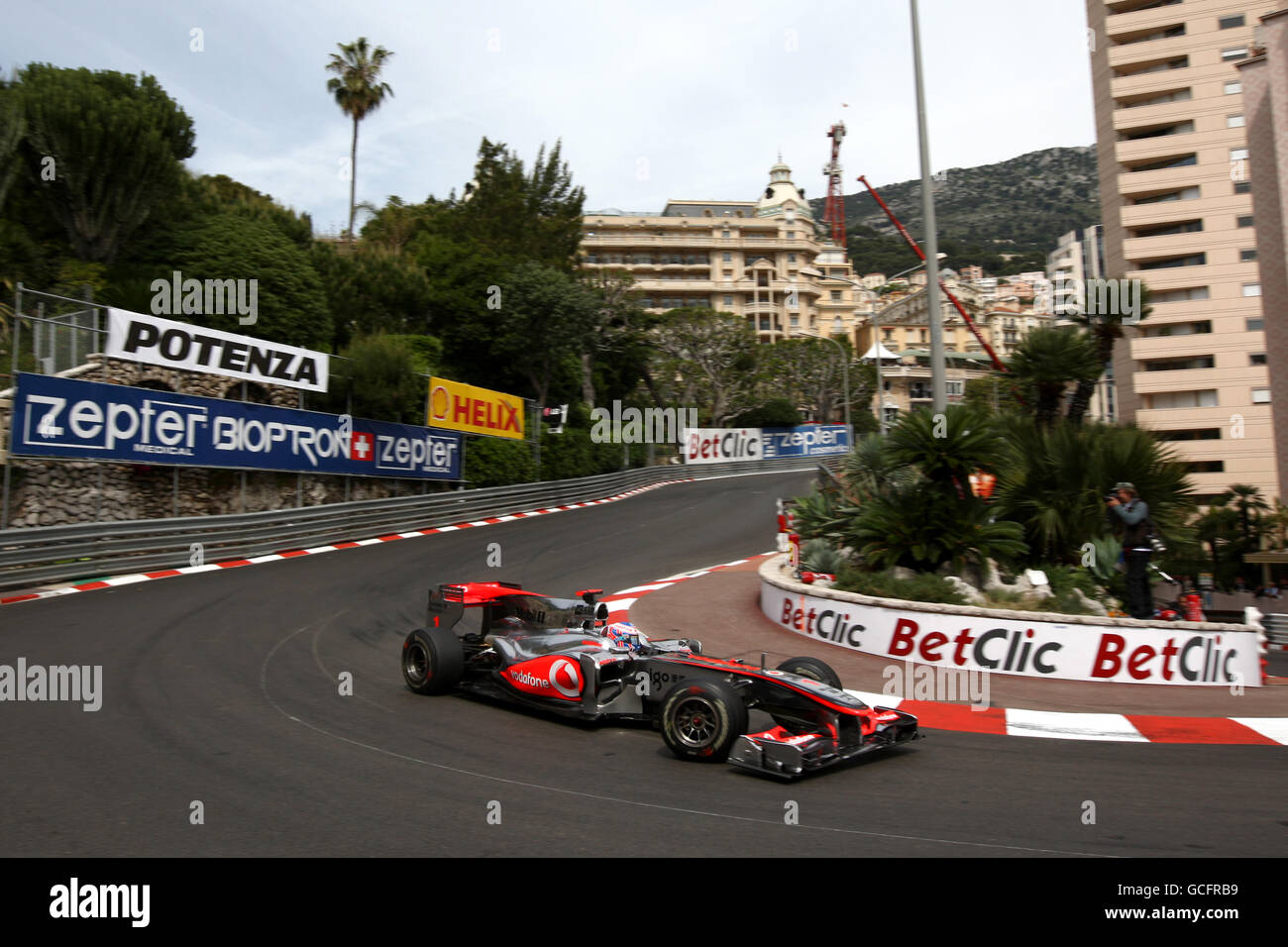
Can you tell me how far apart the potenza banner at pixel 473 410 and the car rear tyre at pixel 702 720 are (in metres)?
20.0

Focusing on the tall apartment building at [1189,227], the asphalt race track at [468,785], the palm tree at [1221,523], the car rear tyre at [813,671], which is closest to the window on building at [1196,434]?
the tall apartment building at [1189,227]

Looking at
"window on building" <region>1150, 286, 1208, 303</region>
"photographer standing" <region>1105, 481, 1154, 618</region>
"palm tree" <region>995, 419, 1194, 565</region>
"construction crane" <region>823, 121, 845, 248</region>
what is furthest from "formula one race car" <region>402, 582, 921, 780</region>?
"construction crane" <region>823, 121, 845, 248</region>

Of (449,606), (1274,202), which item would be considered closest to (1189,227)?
(1274,202)

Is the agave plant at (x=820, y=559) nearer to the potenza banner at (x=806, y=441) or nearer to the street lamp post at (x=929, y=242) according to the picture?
the street lamp post at (x=929, y=242)

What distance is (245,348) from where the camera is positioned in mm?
19188

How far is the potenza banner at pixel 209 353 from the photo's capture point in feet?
53.7

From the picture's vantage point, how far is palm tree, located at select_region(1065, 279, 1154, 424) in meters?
14.9

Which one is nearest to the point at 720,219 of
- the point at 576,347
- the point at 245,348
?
the point at 576,347

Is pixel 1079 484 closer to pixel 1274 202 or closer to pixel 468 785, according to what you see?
pixel 468 785

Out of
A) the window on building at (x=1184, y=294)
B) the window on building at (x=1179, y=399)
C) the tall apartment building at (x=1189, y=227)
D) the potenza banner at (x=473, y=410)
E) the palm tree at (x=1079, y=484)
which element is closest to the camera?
the palm tree at (x=1079, y=484)

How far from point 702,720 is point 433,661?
2817 millimetres

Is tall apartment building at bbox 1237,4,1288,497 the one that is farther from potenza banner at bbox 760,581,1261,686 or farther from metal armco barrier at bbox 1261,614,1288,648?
potenza banner at bbox 760,581,1261,686

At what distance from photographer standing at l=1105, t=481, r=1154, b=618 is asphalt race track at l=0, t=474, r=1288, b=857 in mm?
2976
